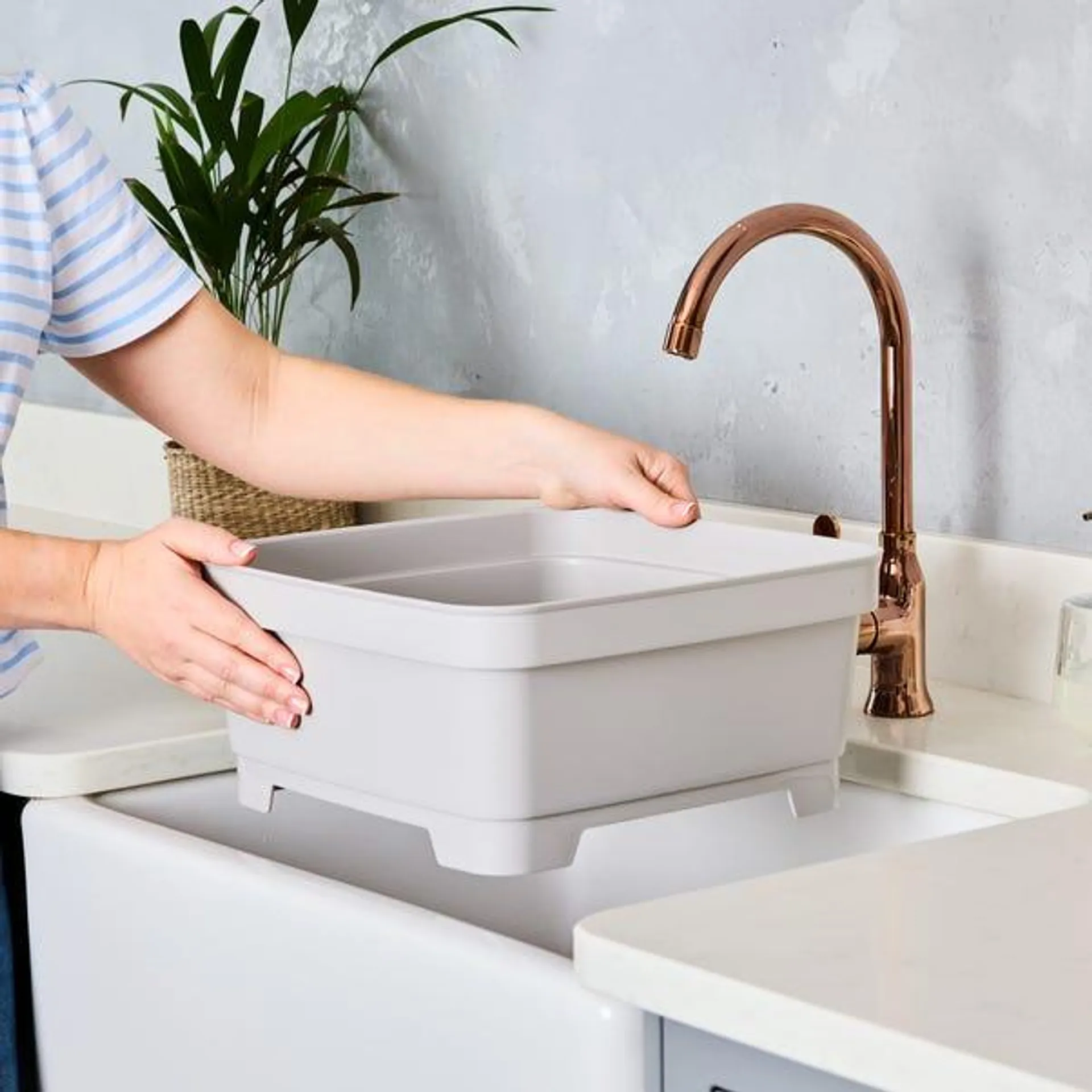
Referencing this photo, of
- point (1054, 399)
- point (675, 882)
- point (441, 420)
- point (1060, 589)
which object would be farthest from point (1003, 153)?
point (675, 882)

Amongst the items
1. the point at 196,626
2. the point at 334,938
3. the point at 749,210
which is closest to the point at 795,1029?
the point at 334,938

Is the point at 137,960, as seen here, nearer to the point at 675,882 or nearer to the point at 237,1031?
the point at 237,1031

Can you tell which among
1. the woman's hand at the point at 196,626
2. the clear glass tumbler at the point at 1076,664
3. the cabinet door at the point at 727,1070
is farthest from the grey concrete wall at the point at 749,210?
the cabinet door at the point at 727,1070

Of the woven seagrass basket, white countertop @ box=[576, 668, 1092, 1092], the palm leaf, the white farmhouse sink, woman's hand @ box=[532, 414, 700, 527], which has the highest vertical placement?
the palm leaf

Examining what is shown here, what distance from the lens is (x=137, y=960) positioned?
132 cm

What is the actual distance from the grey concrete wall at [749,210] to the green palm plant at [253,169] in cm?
6

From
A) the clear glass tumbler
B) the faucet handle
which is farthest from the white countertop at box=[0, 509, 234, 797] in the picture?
the clear glass tumbler

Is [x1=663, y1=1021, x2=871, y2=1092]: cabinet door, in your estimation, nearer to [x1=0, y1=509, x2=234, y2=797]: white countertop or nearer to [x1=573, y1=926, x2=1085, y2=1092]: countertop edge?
[x1=573, y1=926, x2=1085, y2=1092]: countertop edge

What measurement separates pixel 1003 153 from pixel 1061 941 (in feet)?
2.44

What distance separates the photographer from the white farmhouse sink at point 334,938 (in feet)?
3.40

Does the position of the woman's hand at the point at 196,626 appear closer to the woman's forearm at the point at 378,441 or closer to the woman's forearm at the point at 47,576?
the woman's forearm at the point at 47,576

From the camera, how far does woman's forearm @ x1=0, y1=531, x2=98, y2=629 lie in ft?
4.17

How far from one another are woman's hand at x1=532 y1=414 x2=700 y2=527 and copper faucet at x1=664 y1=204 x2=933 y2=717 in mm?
148

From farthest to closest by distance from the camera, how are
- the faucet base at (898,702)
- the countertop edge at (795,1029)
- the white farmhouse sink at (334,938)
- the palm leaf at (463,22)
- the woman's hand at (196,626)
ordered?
1. the palm leaf at (463,22)
2. the faucet base at (898,702)
3. the woman's hand at (196,626)
4. the white farmhouse sink at (334,938)
5. the countertop edge at (795,1029)
